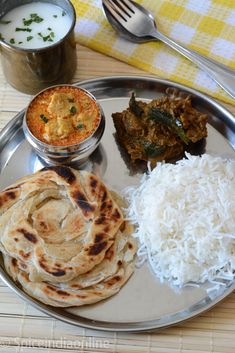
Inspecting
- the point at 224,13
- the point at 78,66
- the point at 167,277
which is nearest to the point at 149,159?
the point at 167,277

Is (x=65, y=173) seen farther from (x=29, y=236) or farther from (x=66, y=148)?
(x=29, y=236)

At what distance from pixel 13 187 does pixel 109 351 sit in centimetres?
89

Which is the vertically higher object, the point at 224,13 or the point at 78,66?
the point at 224,13

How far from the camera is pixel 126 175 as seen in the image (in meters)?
2.82

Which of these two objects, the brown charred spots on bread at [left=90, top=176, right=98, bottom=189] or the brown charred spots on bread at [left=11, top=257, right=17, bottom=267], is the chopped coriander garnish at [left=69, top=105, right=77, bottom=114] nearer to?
the brown charred spots on bread at [left=90, top=176, right=98, bottom=189]

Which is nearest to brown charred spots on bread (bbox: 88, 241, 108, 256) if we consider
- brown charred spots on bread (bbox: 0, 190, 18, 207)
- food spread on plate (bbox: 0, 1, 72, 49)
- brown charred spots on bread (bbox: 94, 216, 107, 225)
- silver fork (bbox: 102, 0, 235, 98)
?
brown charred spots on bread (bbox: 94, 216, 107, 225)

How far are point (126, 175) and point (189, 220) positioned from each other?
18.4 inches

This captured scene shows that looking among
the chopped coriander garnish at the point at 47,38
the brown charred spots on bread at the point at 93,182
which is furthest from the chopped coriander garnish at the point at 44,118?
the chopped coriander garnish at the point at 47,38

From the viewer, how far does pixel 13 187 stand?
8.54ft

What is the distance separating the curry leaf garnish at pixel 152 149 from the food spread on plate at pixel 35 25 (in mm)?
799

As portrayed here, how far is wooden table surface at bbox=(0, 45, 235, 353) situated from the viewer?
2.34 meters

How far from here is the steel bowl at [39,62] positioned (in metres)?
2.85

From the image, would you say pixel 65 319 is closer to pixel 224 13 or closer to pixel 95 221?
pixel 95 221

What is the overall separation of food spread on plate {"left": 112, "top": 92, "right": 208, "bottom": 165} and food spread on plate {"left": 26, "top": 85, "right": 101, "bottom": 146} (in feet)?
0.67
